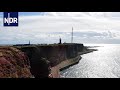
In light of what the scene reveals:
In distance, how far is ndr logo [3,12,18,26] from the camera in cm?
415

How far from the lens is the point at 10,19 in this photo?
4.27m

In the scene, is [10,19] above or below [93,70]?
above

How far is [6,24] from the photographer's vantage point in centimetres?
434

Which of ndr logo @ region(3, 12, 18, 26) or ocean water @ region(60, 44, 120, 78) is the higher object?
ndr logo @ region(3, 12, 18, 26)

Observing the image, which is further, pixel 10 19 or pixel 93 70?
pixel 93 70

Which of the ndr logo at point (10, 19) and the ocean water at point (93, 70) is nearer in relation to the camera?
the ndr logo at point (10, 19)

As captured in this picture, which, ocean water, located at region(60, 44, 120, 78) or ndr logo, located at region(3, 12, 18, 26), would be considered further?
ocean water, located at region(60, 44, 120, 78)

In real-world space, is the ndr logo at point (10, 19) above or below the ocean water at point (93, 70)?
above

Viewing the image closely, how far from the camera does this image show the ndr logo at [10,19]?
415cm
